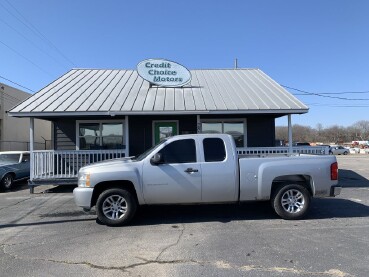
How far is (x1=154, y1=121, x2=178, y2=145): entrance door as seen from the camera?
1461 centimetres

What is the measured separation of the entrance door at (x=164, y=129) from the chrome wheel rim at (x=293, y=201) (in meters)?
7.98

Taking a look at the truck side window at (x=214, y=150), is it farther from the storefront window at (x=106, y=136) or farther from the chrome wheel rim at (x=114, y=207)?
the storefront window at (x=106, y=136)

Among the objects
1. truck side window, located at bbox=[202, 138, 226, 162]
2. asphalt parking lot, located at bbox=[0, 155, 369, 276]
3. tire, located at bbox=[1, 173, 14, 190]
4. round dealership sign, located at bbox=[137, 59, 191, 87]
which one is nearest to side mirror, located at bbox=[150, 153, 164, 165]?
truck side window, located at bbox=[202, 138, 226, 162]

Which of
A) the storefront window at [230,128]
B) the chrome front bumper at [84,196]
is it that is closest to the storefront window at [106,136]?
the storefront window at [230,128]

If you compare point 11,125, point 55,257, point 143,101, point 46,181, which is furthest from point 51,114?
point 11,125

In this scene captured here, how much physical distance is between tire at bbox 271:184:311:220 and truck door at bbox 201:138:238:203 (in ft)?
3.21

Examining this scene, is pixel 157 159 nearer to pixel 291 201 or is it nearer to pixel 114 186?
pixel 114 186

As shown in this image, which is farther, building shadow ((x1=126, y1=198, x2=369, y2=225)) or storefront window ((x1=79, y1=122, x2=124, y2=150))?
storefront window ((x1=79, y1=122, x2=124, y2=150))

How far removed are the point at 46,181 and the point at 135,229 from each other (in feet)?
21.0

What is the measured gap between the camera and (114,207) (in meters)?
6.96

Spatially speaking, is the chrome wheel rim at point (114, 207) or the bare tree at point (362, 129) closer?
the chrome wheel rim at point (114, 207)

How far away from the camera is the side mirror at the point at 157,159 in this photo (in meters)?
6.91

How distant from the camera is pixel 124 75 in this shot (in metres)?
17.4

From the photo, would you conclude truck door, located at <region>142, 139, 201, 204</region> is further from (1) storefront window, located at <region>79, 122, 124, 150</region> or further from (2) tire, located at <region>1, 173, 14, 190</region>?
(2) tire, located at <region>1, 173, 14, 190</region>
